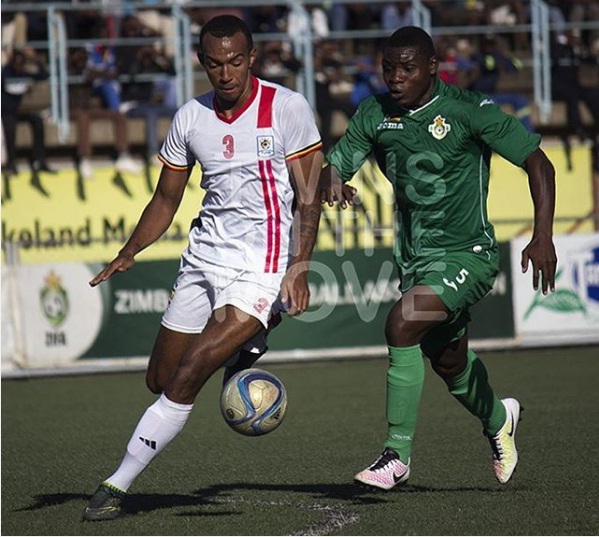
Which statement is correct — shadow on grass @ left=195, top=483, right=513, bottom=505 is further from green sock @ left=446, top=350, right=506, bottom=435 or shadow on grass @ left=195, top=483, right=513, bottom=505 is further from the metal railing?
the metal railing

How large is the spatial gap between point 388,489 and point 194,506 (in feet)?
3.20

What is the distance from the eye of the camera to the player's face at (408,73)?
6441 mm

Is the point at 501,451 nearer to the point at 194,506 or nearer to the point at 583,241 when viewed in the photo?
the point at 194,506

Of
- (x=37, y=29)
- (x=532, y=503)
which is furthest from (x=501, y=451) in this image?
(x=37, y=29)

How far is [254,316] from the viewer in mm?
6293

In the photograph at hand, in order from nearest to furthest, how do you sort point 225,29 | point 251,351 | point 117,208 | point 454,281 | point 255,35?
point 225,29 < point 454,281 < point 251,351 < point 117,208 < point 255,35

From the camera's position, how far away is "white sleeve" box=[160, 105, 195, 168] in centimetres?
649

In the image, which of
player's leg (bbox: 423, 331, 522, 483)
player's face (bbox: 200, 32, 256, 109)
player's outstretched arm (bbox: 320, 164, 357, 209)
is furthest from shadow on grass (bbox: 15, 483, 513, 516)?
player's face (bbox: 200, 32, 256, 109)

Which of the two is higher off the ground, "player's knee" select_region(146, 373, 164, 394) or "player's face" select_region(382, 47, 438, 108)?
"player's face" select_region(382, 47, 438, 108)

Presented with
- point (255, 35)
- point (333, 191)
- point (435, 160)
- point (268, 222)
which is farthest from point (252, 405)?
point (255, 35)

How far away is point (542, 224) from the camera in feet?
20.5

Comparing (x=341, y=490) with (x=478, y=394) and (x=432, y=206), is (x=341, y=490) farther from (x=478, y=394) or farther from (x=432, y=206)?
(x=432, y=206)

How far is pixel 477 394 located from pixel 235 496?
4.50 ft

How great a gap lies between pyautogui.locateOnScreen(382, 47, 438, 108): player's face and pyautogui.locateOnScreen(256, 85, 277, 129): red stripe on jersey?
0.57 meters
